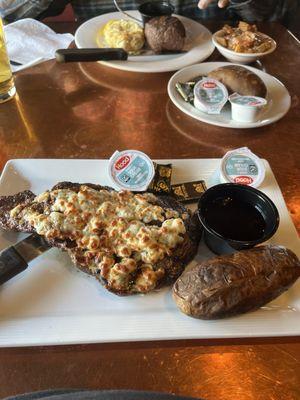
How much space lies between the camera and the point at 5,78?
134 cm

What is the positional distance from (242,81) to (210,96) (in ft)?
0.43

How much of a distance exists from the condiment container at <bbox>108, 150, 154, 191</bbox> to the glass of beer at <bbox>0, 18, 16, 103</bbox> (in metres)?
0.61

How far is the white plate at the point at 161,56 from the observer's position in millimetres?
1484

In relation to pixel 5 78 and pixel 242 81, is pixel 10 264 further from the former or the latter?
pixel 242 81

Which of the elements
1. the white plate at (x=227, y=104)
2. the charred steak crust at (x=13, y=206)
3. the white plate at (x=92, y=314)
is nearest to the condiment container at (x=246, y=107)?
the white plate at (x=227, y=104)

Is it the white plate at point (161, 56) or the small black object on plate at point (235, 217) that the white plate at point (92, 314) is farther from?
the white plate at point (161, 56)

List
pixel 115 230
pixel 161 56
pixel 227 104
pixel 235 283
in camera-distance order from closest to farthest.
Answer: pixel 235 283 → pixel 115 230 → pixel 227 104 → pixel 161 56

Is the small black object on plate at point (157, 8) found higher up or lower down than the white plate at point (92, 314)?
higher up

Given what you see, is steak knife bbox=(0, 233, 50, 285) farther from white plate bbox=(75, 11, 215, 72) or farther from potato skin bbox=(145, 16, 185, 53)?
potato skin bbox=(145, 16, 185, 53)

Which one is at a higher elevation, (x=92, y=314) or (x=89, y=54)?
(x=89, y=54)

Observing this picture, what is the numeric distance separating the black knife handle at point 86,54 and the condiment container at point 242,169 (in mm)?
745

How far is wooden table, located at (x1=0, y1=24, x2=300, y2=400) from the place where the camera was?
69cm

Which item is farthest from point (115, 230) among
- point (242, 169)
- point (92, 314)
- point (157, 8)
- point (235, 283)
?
point (157, 8)

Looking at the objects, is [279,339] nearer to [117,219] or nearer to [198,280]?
[198,280]
